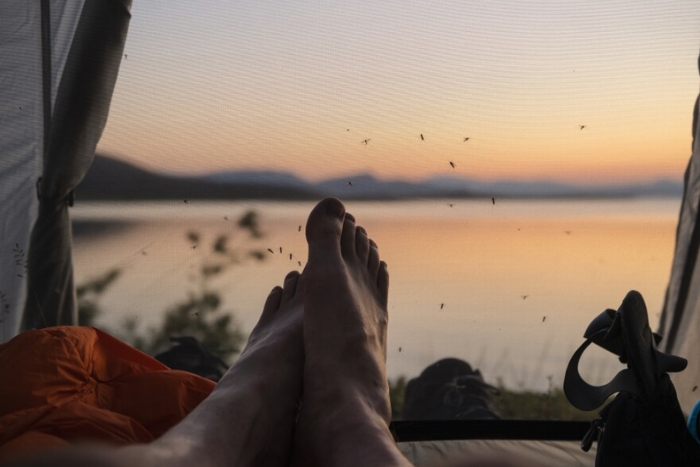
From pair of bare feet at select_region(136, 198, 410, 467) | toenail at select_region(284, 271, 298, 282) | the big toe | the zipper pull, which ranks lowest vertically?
the zipper pull

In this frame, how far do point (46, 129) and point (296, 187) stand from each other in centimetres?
59

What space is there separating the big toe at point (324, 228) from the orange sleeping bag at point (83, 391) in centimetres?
40

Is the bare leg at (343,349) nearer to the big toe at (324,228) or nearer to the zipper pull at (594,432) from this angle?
the big toe at (324,228)

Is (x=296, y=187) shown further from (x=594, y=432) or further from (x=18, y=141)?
(x=594, y=432)

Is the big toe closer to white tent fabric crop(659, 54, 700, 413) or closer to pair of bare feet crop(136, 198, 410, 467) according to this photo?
pair of bare feet crop(136, 198, 410, 467)

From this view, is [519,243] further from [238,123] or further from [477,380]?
[238,123]

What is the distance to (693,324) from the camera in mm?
1710

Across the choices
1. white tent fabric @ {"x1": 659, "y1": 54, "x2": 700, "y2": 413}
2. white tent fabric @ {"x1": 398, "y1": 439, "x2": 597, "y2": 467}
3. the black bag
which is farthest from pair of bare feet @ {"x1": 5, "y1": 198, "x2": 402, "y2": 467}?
white tent fabric @ {"x1": 659, "y1": 54, "x2": 700, "y2": 413}

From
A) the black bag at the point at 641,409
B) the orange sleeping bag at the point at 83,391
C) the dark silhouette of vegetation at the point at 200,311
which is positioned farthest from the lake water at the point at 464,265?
the black bag at the point at 641,409

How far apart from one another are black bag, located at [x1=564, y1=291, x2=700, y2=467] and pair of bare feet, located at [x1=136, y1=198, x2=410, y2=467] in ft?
1.29

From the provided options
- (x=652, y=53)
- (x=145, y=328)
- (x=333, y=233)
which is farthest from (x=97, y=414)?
(x=652, y=53)

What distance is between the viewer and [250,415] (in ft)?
3.96

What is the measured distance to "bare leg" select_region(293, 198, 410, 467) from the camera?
114 cm

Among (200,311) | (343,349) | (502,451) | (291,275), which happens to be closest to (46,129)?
(200,311)
